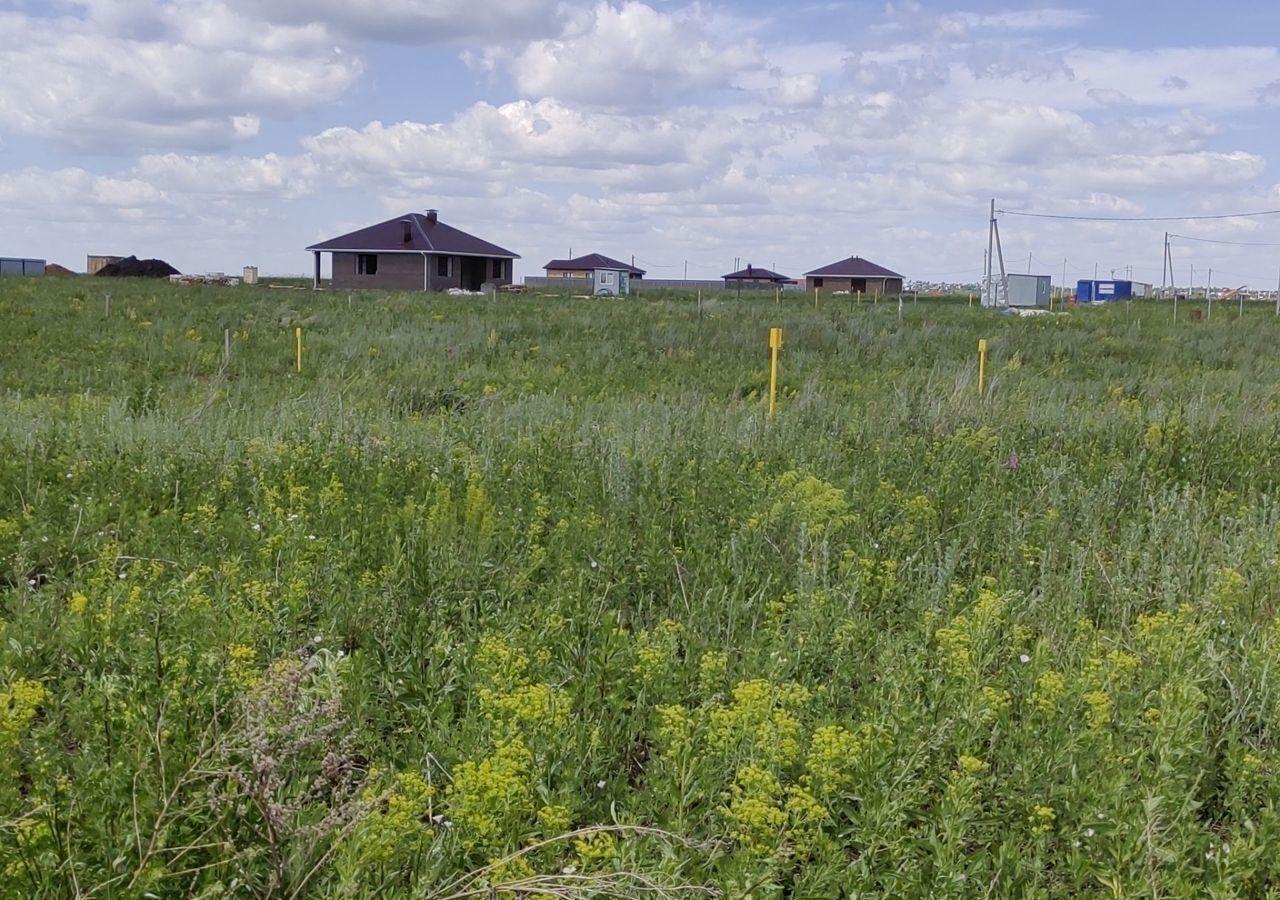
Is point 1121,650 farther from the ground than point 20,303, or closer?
closer

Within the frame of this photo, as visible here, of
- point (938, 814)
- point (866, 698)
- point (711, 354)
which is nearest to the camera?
point (938, 814)

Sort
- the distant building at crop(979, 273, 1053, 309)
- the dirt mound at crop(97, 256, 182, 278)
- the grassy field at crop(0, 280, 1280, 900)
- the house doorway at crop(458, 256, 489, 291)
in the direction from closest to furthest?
1. the grassy field at crop(0, 280, 1280, 900)
2. the distant building at crop(979, 273, 1053, 309)
3. the house doorway at crop(458, 256, 489, 291)
4. the dirt mound at crop(97, 256, 182, 278)

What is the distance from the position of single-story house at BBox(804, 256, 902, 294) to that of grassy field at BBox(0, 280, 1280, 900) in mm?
71219

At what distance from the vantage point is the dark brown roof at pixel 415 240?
52.8 m

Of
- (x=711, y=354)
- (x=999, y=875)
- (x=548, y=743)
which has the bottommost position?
(x=999, y=875)

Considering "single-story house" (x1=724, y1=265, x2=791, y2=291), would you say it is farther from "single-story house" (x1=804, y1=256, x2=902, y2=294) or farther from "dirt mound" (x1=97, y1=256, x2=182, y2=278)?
"dirt mound" (x1=97, y1=256, x2=182, y2=278)

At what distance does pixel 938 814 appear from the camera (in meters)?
2.85

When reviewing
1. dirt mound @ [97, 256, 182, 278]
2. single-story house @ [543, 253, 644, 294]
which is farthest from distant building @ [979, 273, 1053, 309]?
dirt mound @ [97, 256, 182, 278]

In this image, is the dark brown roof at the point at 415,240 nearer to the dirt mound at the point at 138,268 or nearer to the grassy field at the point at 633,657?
the dirt mound at the point at 138,268

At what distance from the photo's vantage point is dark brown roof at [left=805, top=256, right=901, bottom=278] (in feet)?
257

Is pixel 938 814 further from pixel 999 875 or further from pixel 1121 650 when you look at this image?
pixel 1121 650

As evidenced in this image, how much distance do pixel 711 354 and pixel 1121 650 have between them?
42.5 feet

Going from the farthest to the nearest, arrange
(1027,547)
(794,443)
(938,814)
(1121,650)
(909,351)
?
(909,351) < (794,443) < (1027,547) < (1121,650) < (938,814)

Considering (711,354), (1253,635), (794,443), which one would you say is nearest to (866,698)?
(1253,635)
